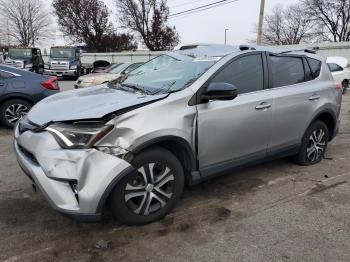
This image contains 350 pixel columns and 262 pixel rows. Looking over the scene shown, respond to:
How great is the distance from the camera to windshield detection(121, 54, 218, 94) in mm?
3600

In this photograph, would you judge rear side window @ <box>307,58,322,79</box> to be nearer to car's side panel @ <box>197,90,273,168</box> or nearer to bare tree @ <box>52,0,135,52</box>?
car's side panel @ <box>197,90,273,168</box>

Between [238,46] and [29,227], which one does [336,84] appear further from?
[29,227]

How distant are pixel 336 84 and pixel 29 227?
4365 mm

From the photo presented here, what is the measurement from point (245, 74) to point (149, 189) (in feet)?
5.62

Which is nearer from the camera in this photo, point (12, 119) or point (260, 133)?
point (260, 133)

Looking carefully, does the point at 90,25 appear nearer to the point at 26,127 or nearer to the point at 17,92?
the point at 17,92

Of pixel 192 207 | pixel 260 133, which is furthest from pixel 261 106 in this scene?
pixel 192 207

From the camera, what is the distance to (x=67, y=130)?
2939 mm

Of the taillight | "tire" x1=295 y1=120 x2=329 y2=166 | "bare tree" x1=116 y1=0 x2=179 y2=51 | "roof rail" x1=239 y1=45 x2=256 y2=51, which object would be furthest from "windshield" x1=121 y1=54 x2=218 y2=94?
"bare tree" x1=116 y1=0 x2=179 y2=51

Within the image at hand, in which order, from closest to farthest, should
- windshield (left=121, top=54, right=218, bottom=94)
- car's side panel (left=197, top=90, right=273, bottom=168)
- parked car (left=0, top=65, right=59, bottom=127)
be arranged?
car's side panel (left=197, top=90, right=273, bottom=168)
windshield (left=121, top=54, right=218, bottom=94)
parked car (left=0, top=65, right=59, bottom=127)

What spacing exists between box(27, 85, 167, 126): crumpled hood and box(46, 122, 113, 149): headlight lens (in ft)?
0.24

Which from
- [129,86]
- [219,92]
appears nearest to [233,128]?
[219,92]

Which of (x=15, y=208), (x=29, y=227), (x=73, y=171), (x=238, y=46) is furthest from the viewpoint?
(x=238, y=46)

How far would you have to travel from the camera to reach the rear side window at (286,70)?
4.31 meters
